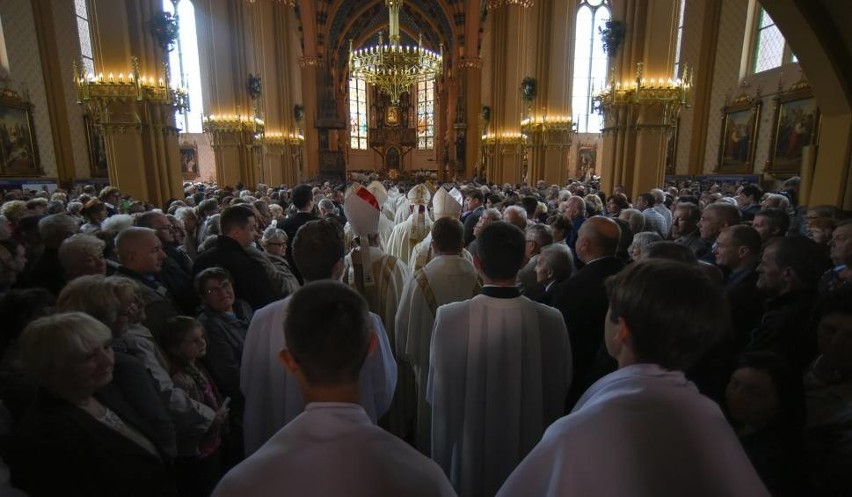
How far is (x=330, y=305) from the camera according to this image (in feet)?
3.84

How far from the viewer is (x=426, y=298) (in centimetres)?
331

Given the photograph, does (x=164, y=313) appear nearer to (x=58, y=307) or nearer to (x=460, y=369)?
Answer: (x=58, y=307)

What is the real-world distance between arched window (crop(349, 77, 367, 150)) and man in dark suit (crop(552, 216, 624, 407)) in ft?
143

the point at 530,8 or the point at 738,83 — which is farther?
the point at 530,8

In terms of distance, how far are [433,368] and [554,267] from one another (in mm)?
1359

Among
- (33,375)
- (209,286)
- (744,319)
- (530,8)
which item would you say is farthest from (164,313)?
(530,8)

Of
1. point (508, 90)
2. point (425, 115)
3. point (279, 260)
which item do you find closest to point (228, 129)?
point (508, 90)

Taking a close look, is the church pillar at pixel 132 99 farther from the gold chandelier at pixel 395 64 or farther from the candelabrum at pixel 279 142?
the candelabrum at pixel 279 142

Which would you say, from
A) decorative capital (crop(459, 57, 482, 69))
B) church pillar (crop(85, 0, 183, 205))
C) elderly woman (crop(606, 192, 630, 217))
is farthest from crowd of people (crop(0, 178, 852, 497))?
decorative capital (crop(459, 57, 482, 69))

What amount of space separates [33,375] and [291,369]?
1.29m

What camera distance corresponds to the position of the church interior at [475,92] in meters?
10.2

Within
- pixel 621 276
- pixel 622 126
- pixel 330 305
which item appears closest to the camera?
pixel 330 305

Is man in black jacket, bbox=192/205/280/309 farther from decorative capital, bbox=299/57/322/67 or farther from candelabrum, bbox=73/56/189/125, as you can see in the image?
decorative capital, bbox=299/57/322/67

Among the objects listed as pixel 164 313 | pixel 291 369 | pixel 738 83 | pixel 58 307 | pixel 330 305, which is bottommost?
pixel 164 313
